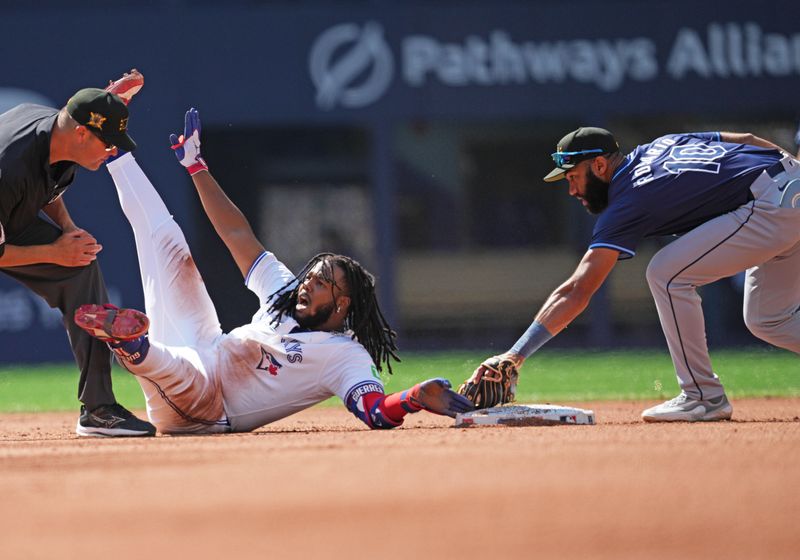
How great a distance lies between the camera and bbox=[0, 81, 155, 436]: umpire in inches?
212

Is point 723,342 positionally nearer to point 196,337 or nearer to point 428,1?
point 428,1

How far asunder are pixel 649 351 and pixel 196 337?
333 inches

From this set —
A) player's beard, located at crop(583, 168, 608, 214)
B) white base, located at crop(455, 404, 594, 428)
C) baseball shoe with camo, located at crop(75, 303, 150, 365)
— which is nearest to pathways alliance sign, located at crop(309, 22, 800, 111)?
player's beard, located at crop(583, 168, 608, 214)

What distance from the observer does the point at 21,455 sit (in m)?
5.12

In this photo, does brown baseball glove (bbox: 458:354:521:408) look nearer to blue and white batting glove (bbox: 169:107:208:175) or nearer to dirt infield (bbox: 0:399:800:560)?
dirt infield (bbox: 0:399:800:560)

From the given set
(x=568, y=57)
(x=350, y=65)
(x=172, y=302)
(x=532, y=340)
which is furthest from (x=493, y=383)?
(x=568, y=57)

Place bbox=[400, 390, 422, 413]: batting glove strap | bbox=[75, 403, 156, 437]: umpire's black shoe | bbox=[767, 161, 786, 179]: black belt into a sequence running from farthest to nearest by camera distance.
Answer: bbox=[767, 161, 786, 179]: black belt < bbox=[75, 403, 156, 437]: umpire's black shoe < bbox=[400, 390, 422, 413]: batting glove strap

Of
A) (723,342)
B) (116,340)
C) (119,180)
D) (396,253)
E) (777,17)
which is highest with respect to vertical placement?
(777,17)

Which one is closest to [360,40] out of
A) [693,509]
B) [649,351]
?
[649,351]

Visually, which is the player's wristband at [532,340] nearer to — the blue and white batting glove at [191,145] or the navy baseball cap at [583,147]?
the navy baseball cap at [583,147]

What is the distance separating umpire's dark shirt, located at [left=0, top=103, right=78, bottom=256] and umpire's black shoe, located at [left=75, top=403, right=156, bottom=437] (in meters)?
0.90

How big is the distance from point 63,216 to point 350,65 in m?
8.75

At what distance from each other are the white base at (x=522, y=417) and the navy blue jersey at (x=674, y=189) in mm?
835

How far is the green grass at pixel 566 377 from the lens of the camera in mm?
8852
